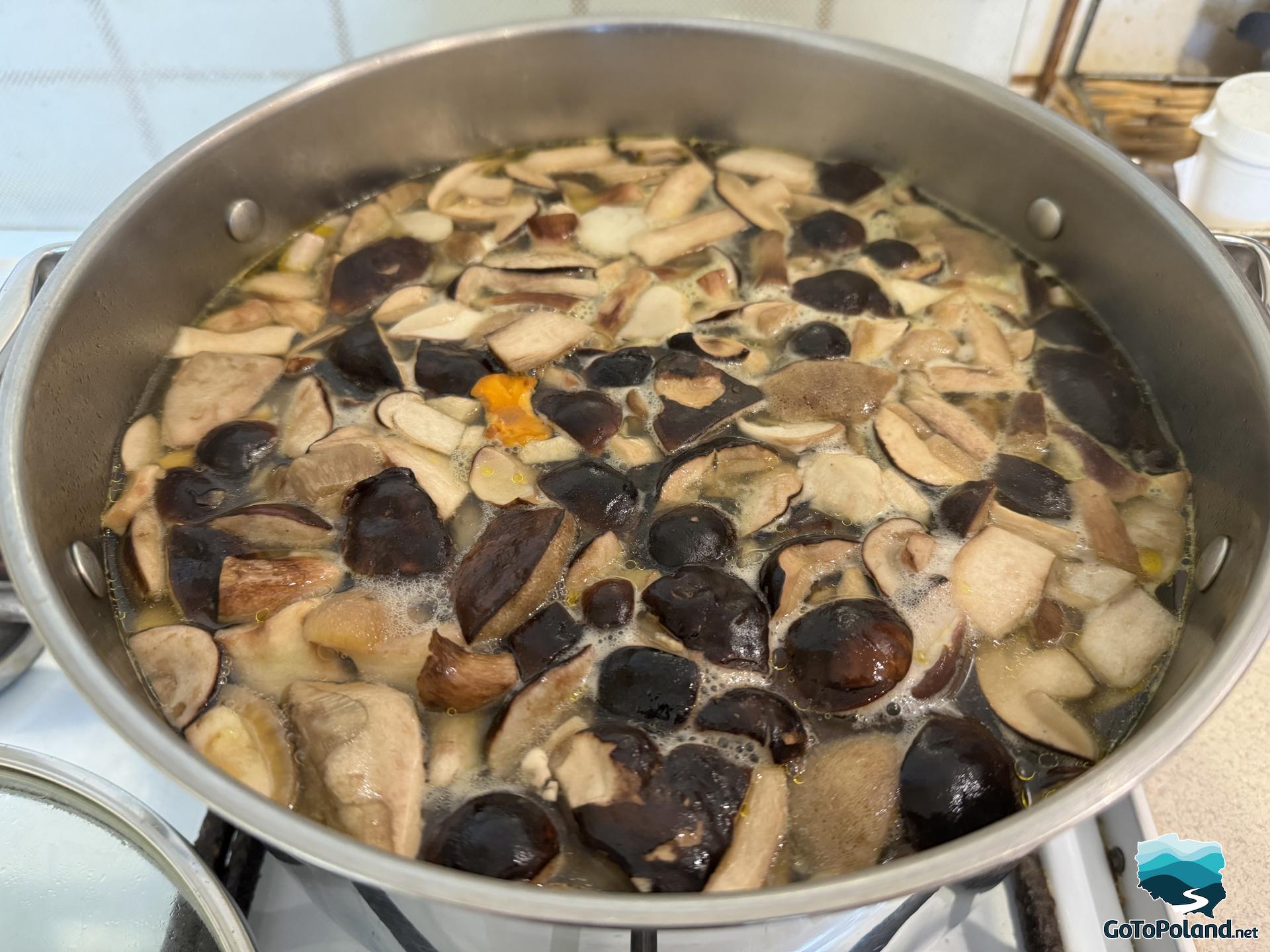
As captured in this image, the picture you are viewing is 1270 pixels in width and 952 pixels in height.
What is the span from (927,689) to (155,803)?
2.29 ft

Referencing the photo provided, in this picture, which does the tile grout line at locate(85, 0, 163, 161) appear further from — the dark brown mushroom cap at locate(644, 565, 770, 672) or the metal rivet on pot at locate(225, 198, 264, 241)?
the dark brown mushroom cap at locate(644, 565, 770, 672)

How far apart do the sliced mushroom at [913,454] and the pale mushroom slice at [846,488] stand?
0.08 feet

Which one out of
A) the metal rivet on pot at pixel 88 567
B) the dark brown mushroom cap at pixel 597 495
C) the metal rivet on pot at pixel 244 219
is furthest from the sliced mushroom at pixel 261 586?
the metal rivet on pot at pixel 244 219

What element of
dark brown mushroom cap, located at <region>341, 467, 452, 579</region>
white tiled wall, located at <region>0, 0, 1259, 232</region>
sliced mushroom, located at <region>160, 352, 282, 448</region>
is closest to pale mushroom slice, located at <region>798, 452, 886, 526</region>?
dark brown mushroom cap, located at <region>341, 467, 452, 579</region>

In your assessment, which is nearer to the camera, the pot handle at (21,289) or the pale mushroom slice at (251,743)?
the pale mushroom slice at (251,743)

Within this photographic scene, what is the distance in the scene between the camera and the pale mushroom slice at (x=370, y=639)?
0.74 m

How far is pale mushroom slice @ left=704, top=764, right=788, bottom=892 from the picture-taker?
0.61m

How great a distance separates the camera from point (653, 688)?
0.69m

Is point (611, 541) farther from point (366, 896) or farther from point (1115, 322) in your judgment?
point (1115, 322)

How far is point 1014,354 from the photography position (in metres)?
0.98

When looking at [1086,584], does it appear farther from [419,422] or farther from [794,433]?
[419,422]

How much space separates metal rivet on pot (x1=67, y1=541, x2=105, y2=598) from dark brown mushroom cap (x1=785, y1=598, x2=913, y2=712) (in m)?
0.56

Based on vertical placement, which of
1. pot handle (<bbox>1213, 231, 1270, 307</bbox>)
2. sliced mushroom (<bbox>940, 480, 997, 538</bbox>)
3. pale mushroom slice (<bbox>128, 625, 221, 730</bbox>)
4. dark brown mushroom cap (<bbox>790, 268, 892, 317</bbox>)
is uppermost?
pot handle (<bbox>1213, 231, 1270, 307</bbox>)

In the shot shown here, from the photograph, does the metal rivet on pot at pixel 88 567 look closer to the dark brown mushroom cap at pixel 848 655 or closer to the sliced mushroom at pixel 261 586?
the sliced mushroom at pixel 261 586
